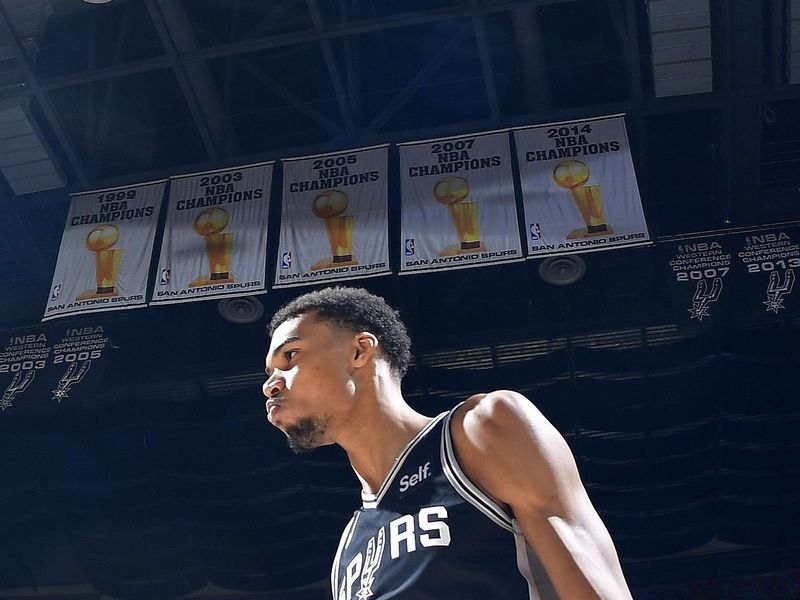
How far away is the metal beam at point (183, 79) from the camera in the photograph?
39.6 feet

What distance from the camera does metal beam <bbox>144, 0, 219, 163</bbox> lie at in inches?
475

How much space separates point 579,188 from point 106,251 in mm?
6062

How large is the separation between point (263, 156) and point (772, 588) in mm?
9110

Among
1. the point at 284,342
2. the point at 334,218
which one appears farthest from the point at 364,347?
the point at 334,218

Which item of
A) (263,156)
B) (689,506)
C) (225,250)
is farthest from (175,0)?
(689,506)

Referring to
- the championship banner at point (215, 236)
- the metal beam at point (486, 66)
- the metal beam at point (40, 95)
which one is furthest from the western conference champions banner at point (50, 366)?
the metal beam at point (486, 66)

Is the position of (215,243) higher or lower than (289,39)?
lower

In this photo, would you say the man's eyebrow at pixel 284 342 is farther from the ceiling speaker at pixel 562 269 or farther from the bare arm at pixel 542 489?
the ceiling speaker at pixel 562 269

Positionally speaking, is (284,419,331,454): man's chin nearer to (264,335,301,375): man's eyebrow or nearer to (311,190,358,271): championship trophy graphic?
(264,335,301,375): man's eyebrow

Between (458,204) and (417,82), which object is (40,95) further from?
(458,204)

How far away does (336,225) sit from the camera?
462 inches

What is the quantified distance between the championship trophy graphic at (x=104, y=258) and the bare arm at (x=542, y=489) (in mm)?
10059

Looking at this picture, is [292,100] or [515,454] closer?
[515,454]

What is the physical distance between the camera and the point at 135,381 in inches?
490
